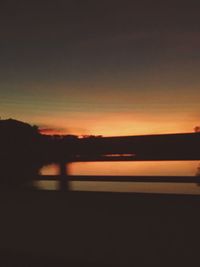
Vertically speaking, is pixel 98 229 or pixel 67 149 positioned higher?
pixel 67 149

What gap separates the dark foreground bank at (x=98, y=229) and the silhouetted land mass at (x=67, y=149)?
36cm

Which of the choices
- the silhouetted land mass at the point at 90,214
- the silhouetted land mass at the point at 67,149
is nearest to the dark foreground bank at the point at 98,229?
the silhouetted land mass at the point at 90,214

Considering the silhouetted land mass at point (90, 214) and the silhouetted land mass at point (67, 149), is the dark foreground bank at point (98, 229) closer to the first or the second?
the silhouetted land mass at point (90, 214)

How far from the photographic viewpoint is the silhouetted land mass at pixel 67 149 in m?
5.81

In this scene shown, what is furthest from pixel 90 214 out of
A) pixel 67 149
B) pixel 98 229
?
pixel 67 149

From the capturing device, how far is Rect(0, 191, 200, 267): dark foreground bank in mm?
5676

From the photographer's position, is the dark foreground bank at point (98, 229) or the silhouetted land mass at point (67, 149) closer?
the dark foreground bank at point (98, 229)

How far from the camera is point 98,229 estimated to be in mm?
6332

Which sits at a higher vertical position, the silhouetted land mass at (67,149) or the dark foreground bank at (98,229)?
the silhouetted land mass at (67,149)

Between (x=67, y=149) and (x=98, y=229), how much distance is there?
1.09 metres

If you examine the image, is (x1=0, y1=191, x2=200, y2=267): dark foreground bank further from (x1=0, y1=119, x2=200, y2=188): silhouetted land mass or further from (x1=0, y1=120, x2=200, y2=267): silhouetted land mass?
(x1=0, y1=119, x2=200, y2=188): silhouetted land mass

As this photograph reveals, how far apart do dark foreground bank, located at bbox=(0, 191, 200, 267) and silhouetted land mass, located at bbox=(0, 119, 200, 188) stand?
362mm

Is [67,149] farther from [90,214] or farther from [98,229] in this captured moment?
[98,229]

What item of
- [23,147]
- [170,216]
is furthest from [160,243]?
→ [23,147]
